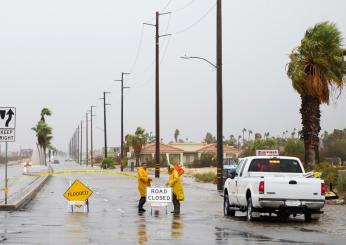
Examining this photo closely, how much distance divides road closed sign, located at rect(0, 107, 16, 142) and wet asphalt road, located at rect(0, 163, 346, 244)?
8.11 ft

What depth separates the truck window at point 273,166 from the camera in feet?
74.6

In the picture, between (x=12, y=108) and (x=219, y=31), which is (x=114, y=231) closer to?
(x=12, y=108)

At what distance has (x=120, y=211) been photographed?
2595 cm

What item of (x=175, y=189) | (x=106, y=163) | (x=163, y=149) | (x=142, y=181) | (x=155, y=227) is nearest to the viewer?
(x=155, y=227)

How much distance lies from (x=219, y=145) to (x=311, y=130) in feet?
18.3

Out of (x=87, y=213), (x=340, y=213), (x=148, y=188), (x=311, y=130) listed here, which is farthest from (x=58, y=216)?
(x=311, y=130)

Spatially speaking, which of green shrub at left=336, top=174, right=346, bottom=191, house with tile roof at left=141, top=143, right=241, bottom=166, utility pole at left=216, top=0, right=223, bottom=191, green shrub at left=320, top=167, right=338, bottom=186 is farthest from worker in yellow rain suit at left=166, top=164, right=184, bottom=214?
house with tile roof at left=141, top=143, right=241, bottom=166

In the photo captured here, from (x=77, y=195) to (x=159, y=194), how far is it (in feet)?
8.96

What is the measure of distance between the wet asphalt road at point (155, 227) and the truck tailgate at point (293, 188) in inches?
29.6

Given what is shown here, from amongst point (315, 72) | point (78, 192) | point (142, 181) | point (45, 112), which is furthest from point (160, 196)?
point (45, 112)

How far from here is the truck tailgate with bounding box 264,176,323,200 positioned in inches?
829

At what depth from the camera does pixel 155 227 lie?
1958 centimetres

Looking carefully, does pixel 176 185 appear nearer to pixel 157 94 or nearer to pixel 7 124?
pixel 7 124

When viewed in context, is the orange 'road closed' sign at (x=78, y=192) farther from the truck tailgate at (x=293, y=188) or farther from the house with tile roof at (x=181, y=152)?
the house with tile roof at (x=181, y=152)
